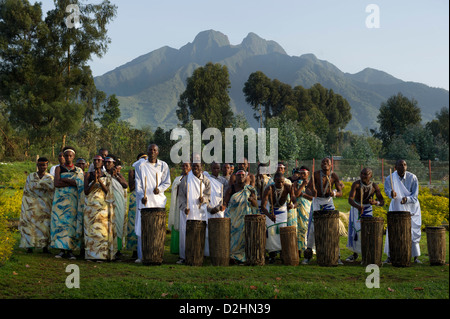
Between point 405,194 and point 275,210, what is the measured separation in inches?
101

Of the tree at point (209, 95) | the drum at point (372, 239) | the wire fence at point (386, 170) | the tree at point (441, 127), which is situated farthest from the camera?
the tree at point (441, 127)

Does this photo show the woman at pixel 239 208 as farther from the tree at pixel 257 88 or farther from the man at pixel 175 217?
the tree at pixel 257 88

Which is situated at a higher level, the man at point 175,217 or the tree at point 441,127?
the tree at point 441,127

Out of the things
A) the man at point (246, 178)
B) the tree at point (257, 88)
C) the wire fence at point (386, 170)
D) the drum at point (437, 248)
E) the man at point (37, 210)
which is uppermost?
the tree at point (257, 88)

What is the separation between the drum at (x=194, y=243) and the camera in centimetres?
855

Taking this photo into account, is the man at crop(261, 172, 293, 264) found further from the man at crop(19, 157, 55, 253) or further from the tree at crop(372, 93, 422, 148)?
the tree at crop(372, 93, 422, 148)

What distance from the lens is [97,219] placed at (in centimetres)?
884

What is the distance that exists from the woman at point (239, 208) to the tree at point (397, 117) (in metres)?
52.9

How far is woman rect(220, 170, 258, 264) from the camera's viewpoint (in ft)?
29.0

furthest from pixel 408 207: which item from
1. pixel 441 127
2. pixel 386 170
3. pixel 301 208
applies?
pixel 441 127

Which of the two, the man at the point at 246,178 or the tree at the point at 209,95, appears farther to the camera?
the tree at the point at 209,95

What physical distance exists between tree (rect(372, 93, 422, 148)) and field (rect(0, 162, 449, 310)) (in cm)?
5373

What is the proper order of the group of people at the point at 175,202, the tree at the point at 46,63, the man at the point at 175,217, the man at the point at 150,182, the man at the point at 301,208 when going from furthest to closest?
the tree at the point at 46,63, the man at the point at 301,208, the man at the point at 175,217, the man at the point at 150,182, the group of people at the point at 175,202

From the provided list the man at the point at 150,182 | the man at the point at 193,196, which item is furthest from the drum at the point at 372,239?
the man at the point at 150,182
